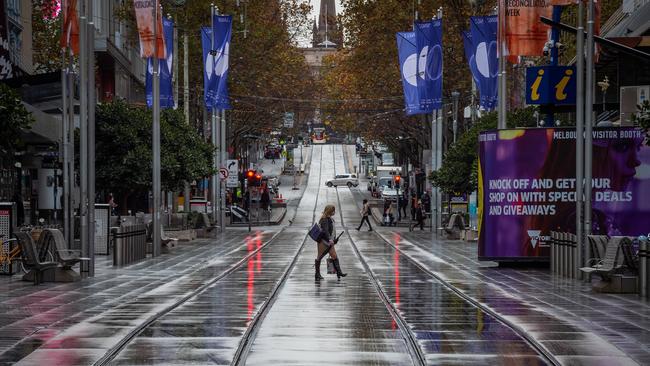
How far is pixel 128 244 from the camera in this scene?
117ft

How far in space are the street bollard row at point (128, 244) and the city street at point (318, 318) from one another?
0.54 m

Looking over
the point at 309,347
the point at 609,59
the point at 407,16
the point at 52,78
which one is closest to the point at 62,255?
the point at 309,347

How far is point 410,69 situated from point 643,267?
29.0 metres

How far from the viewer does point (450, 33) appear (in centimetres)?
7188

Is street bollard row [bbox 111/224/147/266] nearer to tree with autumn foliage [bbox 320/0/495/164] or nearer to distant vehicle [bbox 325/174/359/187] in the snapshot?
tree with autumn foliage [bbox 320/0/495/164]

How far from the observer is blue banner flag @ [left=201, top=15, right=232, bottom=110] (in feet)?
189

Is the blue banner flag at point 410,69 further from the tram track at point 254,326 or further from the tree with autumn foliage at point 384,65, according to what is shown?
the tram track at point 254,326

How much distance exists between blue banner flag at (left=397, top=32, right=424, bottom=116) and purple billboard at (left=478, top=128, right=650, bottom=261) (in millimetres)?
18742

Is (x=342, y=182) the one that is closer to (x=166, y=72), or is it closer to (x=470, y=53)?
(x=166, y=72)

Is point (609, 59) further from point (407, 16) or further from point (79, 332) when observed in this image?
point (407, 16)

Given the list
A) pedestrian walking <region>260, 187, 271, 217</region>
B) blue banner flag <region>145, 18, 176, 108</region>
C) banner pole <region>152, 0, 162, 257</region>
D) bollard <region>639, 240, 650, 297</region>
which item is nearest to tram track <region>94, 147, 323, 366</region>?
bollard <region>639, 240, 650, 297</region>

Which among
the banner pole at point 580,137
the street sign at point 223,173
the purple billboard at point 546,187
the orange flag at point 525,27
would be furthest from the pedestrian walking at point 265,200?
the banner pole at point 580,137

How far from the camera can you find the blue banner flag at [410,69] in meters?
52.2

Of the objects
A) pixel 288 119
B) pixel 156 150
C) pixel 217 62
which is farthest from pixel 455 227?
pixel 288 119
